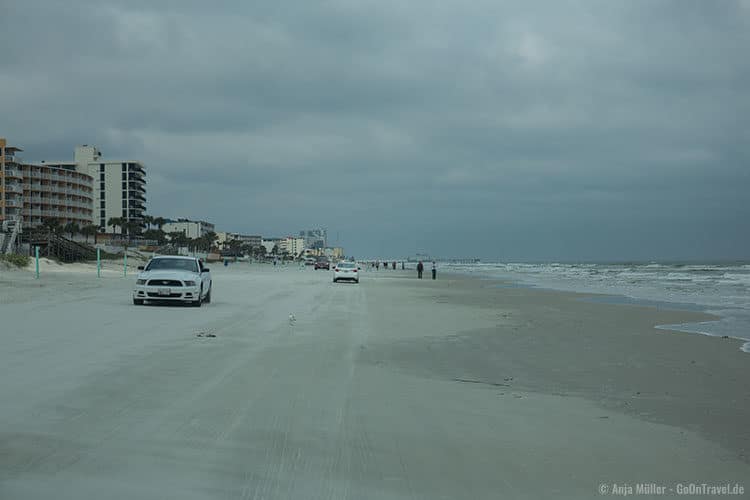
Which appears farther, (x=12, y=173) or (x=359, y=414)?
(x=12, y=173)

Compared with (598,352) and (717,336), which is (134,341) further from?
(717,336)

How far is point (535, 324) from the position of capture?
58.0 ft

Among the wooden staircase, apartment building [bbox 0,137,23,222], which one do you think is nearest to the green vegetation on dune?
the wooden staircase

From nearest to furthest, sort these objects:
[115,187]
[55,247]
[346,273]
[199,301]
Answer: [199,301] → [346,273] → [55,247] → [115,187]

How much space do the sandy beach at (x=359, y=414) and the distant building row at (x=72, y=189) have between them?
88.0 meters

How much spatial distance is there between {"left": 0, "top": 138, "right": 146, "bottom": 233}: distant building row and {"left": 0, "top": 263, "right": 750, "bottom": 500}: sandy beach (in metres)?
88.0

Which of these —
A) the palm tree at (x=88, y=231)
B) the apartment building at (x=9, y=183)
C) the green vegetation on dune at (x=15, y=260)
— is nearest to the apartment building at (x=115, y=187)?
the palm tree at (x=88, y=231)

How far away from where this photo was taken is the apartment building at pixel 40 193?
327 feet

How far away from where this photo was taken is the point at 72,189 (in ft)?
398

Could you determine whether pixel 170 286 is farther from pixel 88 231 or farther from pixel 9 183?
pixel 88 231

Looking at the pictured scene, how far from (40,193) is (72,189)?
7885 millimetres

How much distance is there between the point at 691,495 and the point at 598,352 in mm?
7744

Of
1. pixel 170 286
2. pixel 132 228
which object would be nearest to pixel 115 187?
pixel 132 228

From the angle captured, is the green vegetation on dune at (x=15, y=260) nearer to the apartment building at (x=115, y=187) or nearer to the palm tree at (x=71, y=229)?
the palm tree at (x=71, y=229)
